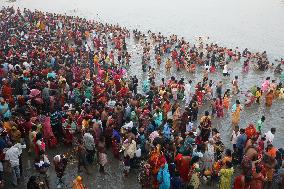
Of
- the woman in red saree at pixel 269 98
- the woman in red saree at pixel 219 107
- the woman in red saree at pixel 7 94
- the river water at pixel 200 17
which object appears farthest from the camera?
the river water at pixel 200 17

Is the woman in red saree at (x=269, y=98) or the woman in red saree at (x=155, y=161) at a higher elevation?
the woman in red saree at (x=269, y=98)

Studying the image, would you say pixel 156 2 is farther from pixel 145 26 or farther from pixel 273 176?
pixel 273 176

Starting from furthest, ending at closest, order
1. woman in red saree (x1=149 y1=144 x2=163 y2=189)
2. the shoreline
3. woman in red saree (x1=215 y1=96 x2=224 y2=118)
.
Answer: the shoreline, woman in red saree (x1=215 y1=96 x2=224 y2=118), woman in red saree (x1=149 y1=144 x2=163 y2=189)

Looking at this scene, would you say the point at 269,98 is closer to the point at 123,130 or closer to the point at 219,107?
the point at 219,107

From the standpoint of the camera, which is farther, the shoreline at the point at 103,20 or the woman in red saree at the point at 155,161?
the shoreline at the point at 103,20

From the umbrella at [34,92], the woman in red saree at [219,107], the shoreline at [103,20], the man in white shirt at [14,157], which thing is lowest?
the man in white shirt at [14,157]

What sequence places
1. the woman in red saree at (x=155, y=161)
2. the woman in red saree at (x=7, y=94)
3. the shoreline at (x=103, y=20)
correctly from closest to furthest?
the woman in red saree at (x=155, y=161) → the woman in red saree at (x=7, y=94) → the shoreline at (x=103, y=20)

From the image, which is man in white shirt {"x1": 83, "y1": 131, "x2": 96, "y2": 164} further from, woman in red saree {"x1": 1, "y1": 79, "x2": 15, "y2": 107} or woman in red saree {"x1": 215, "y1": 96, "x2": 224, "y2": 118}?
woman in red saree {"x1": 215, "y1": 96, "x2": 224, "y2": 118}

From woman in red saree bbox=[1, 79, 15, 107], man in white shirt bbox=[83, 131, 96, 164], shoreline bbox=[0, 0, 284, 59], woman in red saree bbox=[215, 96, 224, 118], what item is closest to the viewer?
man in white shirt bbox=[83, 131, 96, 164]

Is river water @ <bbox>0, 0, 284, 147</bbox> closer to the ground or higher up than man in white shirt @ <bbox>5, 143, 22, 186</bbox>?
higher up

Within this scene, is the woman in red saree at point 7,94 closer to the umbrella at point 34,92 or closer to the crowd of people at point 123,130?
the crowd of people at point 123,130

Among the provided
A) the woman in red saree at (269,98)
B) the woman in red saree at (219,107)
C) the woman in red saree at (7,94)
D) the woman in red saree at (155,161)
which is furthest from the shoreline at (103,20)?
the woman in red saree at (155,161)

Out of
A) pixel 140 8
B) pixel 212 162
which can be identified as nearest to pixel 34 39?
pixel 212 162

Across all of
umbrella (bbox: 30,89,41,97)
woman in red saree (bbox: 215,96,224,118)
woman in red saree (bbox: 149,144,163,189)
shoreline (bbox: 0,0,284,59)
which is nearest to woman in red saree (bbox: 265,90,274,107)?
woman in red saree (bbox: 215,96,224,118)
